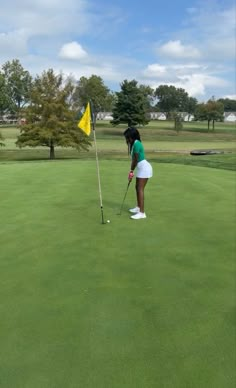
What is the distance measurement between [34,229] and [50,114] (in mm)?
31233

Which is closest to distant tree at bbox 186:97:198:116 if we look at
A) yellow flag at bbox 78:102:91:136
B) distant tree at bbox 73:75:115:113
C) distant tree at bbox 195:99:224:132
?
distant tree at bbox 73:75:115:113

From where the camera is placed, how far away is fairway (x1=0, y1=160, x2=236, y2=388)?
346cm

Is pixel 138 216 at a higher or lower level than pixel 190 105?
lower

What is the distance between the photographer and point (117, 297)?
4.83 meters

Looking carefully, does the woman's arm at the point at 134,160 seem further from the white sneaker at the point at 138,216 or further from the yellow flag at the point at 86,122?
the yellow flag at the point at 86,122

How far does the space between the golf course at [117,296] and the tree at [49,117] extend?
93.1 feet

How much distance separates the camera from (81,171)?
16.2 meters

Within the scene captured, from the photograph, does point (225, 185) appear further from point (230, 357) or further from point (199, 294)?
point (230, 357)

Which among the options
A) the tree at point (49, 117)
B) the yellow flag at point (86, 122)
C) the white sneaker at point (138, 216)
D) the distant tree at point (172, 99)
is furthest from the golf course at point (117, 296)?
the distant tree at point (172, 99)

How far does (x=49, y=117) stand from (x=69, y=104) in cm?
329

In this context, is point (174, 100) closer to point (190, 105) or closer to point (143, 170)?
point (190, 105)

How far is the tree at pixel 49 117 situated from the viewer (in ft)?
123

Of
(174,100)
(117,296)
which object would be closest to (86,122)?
(117,296)

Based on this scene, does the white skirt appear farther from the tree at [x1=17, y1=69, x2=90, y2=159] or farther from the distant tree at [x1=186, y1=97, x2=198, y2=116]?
the distant tree at [x1=186, y1=97, x2=198, y2=116]
